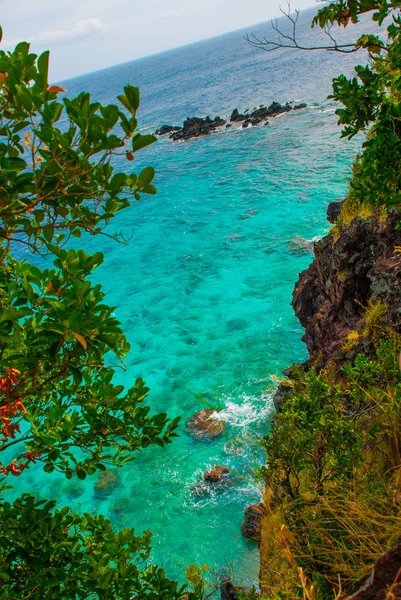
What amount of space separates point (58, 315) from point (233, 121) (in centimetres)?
5522

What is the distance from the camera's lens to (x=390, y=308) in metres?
8.20

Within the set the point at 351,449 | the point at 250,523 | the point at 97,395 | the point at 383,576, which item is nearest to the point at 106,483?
the point at 250,523

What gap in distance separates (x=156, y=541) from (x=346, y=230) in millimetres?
9566

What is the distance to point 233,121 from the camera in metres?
53.3

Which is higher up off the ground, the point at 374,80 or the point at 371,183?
the point at 374,80

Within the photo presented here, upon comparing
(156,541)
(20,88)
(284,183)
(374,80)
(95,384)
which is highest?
(20,88)

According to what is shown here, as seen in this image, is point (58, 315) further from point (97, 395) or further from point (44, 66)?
point (44, 66)

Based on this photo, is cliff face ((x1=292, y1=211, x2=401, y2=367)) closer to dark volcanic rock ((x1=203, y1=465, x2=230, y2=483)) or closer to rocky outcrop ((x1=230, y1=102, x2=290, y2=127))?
dark volcanic rock ((x1=203, y1=465, x2=230, y2=483))

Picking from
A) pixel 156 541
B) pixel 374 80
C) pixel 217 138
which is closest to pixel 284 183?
pixel 217 138

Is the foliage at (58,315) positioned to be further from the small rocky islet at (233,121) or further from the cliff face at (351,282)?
the small rocky islet at (233,121)

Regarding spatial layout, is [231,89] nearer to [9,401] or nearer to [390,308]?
[390,308]

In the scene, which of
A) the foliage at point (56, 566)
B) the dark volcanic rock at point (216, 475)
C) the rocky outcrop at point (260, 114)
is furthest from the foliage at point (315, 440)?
the rocky outcrop at point (260, 114)

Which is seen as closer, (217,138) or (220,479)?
(220,479)

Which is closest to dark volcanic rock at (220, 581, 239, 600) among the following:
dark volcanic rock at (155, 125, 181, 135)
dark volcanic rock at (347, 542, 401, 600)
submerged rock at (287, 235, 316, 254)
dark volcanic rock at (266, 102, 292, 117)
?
dark volcanic rock at (347, 542, 401, 600)
